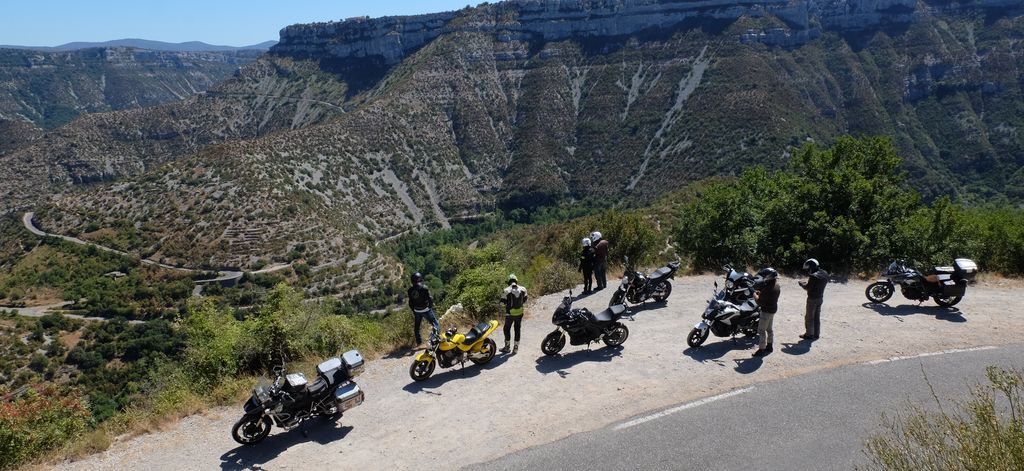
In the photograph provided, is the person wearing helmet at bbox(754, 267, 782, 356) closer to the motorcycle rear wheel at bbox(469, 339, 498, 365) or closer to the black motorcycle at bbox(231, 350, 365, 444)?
the motorcycle rear wheel at bbox(469, 339, 498, 365)

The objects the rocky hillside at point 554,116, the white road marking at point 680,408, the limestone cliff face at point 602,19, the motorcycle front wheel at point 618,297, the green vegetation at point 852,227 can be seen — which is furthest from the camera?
the limestone cliff face at point 602,19

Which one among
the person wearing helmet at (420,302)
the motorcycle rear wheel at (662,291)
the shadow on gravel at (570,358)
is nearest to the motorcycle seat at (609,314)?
the shadow on gravel at (570,358)

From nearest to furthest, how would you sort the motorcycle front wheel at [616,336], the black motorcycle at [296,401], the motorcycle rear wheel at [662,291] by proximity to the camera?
the black motorcycle at [296,401]
the motorcycle front wheel at [616,336]
the motorcycle rear wheel at [662,291]

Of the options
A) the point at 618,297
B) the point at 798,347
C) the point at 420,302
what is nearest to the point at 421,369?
the point at 420,302

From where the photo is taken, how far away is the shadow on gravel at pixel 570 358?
36.3ft

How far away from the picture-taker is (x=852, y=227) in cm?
1703

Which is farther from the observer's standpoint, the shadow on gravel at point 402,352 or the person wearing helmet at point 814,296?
the shadow on gravel at point 402,352

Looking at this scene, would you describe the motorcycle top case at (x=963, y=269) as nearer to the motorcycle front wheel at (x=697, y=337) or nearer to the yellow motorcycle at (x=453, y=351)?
the motorcycle front wheel at (x=697, y=337)

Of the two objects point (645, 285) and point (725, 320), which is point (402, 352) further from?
point (725, 320)

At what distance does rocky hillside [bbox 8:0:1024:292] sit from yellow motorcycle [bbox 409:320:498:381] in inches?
2283

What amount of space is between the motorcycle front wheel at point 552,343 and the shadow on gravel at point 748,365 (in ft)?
11.2

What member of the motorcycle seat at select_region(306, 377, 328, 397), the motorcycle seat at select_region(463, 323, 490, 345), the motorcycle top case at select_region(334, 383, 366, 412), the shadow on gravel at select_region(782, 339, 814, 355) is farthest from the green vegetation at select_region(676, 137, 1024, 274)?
the motorcycle seat at select_region(306, 377, 328, 397)

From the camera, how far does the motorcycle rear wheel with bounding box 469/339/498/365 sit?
1124 centimetres

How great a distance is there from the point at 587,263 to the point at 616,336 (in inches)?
149
